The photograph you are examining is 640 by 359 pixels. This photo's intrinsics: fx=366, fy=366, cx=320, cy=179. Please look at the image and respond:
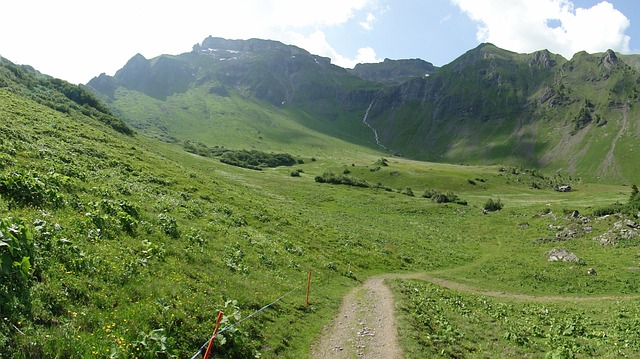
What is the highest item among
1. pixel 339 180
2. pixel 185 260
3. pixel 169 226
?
A: pixel 169 226

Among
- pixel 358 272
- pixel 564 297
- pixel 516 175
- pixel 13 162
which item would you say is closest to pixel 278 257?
pixel 358 272

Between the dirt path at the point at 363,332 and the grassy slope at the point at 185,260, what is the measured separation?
101 centimetres

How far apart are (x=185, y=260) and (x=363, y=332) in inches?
416

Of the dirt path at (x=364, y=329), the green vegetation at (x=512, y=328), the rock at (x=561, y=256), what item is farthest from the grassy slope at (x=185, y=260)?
the green vegetation at (x=512, y=328)

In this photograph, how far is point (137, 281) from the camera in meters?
15.3

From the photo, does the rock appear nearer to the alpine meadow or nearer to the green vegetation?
the alpine meadow

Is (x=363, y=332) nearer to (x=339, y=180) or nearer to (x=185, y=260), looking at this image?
(x=185, y=260)

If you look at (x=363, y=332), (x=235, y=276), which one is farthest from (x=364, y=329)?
(x=235, y=276)

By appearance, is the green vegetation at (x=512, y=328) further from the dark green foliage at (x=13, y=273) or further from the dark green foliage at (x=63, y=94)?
the dark green foliage at (x=63, y=94)

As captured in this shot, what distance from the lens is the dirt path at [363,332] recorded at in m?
17.4

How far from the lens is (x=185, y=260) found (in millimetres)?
20453

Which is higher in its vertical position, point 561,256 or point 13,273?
point 13,273

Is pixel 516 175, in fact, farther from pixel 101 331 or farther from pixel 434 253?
pixel 101 331

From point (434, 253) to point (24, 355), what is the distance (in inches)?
1935
